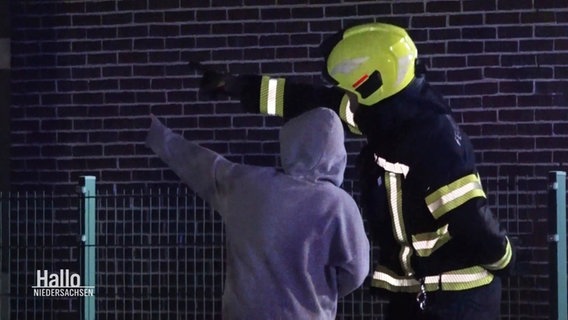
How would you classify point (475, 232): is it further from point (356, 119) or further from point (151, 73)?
A: point (151, 73)

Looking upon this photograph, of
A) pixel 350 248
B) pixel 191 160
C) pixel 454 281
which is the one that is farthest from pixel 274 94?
pixel 454 281

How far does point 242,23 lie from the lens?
7.66m

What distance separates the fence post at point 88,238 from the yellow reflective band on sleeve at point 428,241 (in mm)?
3026

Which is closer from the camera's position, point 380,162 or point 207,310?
point 380,162

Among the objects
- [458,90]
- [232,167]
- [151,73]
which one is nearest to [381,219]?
[232,167]

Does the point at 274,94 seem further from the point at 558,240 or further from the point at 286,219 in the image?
the point at 558,240

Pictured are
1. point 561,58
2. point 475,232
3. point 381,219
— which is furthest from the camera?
point 561,58

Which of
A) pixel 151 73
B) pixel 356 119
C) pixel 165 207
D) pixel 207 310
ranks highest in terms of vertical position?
pixel 151 73

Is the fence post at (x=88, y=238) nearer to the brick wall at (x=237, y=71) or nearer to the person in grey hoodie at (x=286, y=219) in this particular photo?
the brick wall at (x=237, y=71)

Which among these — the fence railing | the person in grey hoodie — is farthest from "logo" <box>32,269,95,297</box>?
the person in grey hoodie

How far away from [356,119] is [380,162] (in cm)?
35

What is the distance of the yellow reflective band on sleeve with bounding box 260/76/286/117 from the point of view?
15.2 ft

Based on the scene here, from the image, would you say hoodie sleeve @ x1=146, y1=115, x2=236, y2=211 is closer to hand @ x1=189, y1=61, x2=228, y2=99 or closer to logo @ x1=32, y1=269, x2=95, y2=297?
hand @ x1=189, y1=61, x2=228, y2=99

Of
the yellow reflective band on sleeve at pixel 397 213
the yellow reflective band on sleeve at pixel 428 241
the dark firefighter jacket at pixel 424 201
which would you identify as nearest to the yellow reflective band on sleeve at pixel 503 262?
the dark firefighter jacket at pixel 424 201
